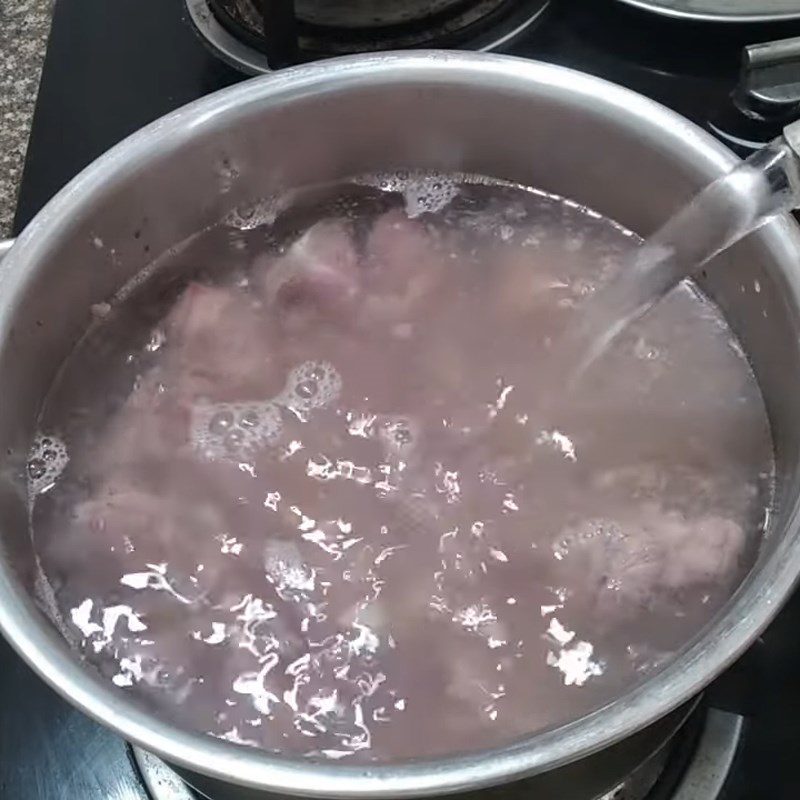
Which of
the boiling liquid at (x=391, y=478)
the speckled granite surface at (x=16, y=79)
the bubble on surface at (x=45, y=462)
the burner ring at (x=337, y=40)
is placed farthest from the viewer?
the speckled granite surface at (x=16, y=79)

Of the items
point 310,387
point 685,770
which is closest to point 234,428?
point 310,387

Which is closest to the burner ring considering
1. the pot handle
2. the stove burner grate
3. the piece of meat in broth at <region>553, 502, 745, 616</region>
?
the pot handle

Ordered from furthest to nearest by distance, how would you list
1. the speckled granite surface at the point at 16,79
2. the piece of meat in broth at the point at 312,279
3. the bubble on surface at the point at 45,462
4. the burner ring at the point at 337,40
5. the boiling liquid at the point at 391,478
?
1. the speckled granite surface at the point at 16,79
2. the burner ring at the point at 337,40
3. the piece of meat in broth at the point at 312,279
4. the bubble on surface at the point at 45,462
5. the boiling liquid at the point at 391,478

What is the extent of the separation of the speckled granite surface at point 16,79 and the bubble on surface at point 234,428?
459 mm

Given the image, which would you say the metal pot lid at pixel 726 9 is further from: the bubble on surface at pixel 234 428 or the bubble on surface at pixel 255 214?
the bubble on surface at pixel 234 428

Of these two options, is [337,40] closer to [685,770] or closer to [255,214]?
[255,214]

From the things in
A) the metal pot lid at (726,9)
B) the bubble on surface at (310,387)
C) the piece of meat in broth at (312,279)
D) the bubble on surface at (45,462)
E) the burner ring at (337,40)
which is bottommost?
the bubble on surface at (45,462)

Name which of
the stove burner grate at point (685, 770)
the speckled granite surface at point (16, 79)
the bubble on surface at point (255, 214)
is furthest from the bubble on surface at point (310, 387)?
Result: the speckled granite surface at point (16, 79)

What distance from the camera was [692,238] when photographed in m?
0.96

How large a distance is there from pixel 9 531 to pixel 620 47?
2.71ft

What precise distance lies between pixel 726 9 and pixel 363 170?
0.43 m

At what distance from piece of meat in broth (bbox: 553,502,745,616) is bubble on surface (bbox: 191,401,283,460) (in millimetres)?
275

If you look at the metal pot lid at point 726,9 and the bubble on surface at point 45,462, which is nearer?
the bubble on surface at point 45,462

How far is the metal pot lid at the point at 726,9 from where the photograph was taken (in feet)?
3.82
